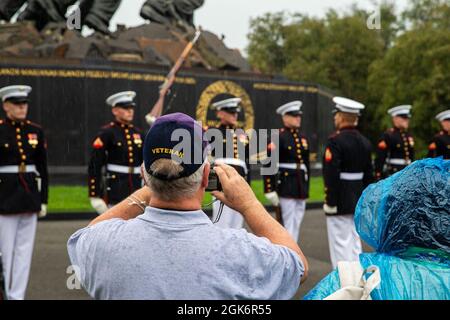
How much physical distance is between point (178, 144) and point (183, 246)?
0.26m

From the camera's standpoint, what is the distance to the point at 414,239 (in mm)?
1870

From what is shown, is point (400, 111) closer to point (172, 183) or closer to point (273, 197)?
point (273, 197)

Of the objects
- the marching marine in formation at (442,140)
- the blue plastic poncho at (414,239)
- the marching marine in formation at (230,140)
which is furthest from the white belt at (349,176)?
the blue plastic poncho at (414,239)

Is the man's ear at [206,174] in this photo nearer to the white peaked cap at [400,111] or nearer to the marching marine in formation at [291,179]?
the marching marine in formation at [291,179]

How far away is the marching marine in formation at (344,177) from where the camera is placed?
7.54 metres

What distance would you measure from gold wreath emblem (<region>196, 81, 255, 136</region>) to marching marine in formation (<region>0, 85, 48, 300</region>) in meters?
12.0

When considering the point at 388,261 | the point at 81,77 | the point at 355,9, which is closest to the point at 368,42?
the point at 355,9

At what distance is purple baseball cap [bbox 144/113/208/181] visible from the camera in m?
2.03

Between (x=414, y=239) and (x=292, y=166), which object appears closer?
(x=414, y=239)

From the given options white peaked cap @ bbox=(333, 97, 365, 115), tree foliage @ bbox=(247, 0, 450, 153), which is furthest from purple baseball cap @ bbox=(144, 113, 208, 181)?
tree foliage @ bbox=(247, 0, 450, 153)

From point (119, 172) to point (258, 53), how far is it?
4779 centimetres

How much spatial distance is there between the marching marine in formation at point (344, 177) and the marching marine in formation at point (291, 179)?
1.11 metres

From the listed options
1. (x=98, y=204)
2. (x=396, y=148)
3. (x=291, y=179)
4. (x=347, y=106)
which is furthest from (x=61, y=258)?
(x=396, y=148)

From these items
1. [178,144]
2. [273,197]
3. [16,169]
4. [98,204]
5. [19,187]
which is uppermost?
[178,144]
